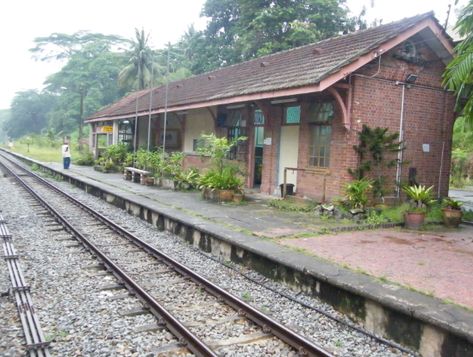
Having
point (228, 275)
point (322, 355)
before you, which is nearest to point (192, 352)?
point (322, 355)

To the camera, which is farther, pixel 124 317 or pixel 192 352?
pixel 124 317

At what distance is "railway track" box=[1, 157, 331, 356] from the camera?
408 cm

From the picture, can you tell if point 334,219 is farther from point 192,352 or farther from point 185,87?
point 185,87

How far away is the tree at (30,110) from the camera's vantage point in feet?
242

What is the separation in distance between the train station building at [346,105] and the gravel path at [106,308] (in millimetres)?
4350

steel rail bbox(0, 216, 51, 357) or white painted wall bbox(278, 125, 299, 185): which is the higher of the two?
white painted wall bbox(278, 125, 299, 185)

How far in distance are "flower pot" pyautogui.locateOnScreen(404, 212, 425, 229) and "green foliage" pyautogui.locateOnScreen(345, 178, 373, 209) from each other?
3.15ft

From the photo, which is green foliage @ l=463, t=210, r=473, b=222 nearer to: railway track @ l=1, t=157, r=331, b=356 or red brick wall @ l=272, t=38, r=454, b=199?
red brick wall @ l=272, t=38, r=454, b=199

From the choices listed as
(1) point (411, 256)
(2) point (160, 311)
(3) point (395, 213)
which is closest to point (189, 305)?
(2) point (160, 311)

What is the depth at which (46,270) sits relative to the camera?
6.23 meters

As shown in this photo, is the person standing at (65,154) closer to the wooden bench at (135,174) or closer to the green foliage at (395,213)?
the wooden bench at (135,174)

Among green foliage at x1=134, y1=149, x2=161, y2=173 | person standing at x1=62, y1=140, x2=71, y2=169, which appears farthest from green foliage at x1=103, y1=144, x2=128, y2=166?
green foliage at x1=134, y1=149, x2=161, y2=173

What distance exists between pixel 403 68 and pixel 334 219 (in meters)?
4.26

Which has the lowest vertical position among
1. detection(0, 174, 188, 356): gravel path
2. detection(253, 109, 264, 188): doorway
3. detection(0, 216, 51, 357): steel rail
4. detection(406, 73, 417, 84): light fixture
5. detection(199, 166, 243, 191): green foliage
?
detection(0, 174, 188, 356): gravel path
